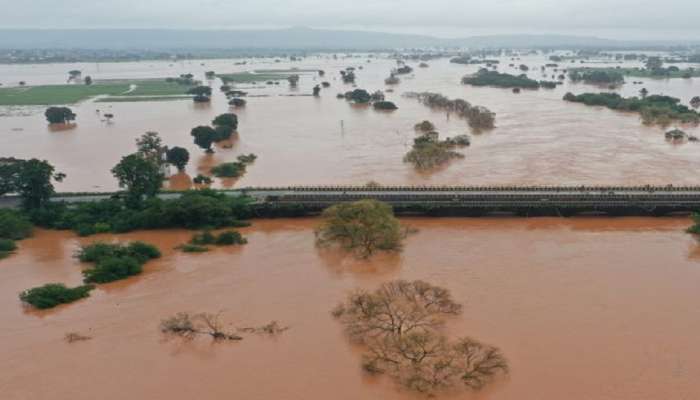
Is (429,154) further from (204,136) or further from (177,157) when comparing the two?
(204,136)

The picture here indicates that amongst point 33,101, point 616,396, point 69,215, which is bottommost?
point 616,396

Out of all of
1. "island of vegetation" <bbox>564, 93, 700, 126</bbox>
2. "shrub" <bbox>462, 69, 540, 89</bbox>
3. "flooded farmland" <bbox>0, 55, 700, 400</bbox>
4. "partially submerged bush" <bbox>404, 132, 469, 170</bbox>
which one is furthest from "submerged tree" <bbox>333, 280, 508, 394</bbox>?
"shrub" <bbox>462, 69, 540, 89</bbox>

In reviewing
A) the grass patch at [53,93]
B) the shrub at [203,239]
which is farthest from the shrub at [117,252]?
the grass patch at [53,93]

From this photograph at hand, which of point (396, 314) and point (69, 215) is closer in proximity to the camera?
point (396, 314)

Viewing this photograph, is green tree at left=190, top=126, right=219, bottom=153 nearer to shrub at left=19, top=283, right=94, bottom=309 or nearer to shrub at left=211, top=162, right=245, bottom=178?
shrub at left=211, top=162, right=245, bottom=178

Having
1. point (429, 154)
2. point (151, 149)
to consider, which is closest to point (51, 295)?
point (151, 149)

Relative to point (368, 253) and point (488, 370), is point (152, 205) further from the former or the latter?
point (488, 370)

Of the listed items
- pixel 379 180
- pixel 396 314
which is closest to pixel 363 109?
pixel 379 180
